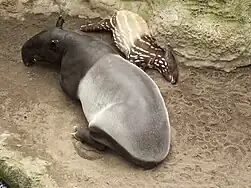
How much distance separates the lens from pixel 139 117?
4141 millimetres

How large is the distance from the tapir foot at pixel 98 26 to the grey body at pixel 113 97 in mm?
363

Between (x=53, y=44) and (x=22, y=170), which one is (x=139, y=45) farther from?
(x=22, y=170)

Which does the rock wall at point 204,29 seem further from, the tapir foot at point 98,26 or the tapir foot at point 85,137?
the tapir foot at point 85,137

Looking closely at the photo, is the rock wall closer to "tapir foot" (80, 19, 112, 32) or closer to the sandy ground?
the sandy ground

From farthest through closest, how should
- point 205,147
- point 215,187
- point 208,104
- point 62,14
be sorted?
point 62,14 → point 208,104 → point 205,147 → point 215,187

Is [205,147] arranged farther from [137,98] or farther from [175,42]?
[175,42]

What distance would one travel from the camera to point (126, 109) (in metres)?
4.18

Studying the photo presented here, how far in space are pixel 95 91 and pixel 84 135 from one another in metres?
0.29

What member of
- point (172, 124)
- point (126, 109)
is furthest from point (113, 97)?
point (172, 124)

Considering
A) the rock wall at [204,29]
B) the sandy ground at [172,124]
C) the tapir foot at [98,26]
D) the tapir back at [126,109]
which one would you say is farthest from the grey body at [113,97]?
the rock wall at [204,29]

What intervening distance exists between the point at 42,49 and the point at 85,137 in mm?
780

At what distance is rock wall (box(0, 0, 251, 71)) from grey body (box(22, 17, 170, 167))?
46cm

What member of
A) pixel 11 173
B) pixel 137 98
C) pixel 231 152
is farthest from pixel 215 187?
pixel 11 173

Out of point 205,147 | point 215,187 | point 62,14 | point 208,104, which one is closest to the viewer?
point 215,187
